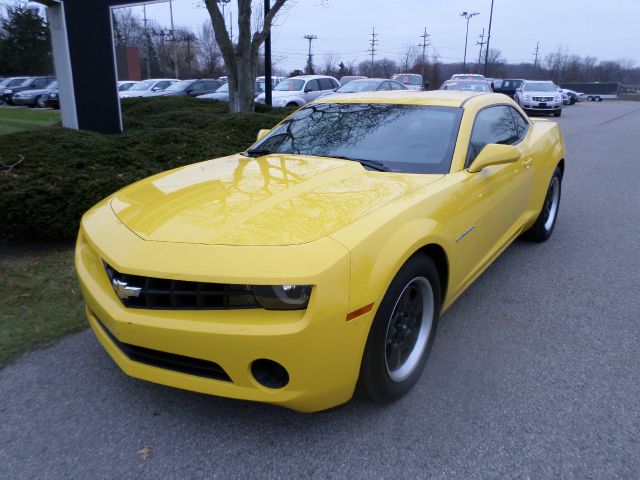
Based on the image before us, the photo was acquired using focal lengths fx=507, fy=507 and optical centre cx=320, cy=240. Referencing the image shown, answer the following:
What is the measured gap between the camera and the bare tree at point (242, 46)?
1064 centimetres

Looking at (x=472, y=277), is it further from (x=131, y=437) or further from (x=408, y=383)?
(x=131, y=437)

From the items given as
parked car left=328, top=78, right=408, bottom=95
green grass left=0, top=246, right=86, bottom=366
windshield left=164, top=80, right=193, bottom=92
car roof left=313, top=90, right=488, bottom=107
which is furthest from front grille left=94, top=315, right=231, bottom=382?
windshield left=164, top=80, right=193, bottom=92

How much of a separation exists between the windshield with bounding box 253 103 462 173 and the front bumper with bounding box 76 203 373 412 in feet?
4.48

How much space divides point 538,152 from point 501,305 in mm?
1630

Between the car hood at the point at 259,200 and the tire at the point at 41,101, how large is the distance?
88.9ft

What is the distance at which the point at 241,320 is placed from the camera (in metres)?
2.07

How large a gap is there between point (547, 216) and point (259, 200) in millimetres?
3720

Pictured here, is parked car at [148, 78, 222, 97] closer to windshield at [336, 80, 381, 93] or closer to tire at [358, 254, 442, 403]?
windshield at [336, 80, 381, 93]

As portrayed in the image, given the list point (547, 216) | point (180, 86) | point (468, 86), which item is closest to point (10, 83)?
point (180, 86)

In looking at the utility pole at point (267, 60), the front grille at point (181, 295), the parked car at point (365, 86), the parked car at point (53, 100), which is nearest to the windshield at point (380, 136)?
the front grille at point (181, 295)

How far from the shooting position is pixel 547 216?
5.24 meters

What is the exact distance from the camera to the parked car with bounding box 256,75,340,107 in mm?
17844

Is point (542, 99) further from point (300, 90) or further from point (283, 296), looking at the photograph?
point (283, 296)

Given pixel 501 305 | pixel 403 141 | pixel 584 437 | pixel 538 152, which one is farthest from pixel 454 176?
pixel 538 152
